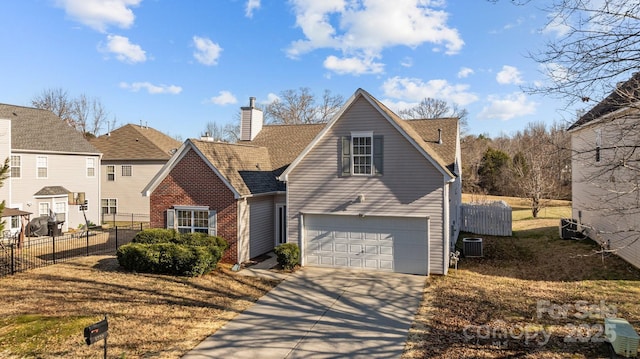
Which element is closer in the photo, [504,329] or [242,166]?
[504,329]

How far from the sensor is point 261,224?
1769 centimetres

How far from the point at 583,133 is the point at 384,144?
13114mm

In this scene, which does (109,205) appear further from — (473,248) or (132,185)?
(473,248)

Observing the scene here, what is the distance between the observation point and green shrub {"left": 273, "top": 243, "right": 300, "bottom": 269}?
1483cm

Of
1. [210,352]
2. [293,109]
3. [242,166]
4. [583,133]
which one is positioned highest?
[293,109]

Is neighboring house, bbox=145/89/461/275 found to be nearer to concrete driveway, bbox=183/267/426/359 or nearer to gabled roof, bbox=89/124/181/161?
concrete driveway, bbox=183/267/426/359

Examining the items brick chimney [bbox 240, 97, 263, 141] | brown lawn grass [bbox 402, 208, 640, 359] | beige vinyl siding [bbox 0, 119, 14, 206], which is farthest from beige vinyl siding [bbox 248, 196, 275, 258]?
beige vinyl siding [bbox 0, 119, 14, 206]

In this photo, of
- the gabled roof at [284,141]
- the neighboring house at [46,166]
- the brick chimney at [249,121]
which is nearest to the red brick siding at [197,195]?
the gabled roof at [284,141]

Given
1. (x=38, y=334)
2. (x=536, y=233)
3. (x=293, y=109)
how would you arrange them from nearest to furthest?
(x=38, y=334) → (x=536, y=233) → (x=293, y=109)

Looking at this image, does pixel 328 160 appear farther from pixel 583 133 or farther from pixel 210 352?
pixel 583 133

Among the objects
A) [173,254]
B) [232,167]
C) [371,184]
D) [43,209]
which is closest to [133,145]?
[43,209]

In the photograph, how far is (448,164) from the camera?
688 inches

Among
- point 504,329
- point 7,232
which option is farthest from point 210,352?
point 7,232

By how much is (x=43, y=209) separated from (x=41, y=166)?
2850 mm
